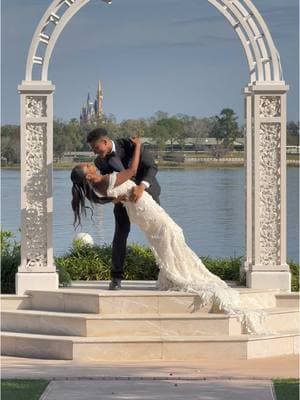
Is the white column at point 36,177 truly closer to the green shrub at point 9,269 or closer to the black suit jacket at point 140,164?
the green shrub at point 9,269

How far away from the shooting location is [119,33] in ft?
70.4

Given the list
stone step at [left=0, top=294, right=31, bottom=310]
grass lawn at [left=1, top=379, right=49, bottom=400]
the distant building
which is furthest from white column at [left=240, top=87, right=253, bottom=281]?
the distant building

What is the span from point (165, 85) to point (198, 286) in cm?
1144

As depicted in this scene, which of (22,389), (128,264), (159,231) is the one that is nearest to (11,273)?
(128,264)

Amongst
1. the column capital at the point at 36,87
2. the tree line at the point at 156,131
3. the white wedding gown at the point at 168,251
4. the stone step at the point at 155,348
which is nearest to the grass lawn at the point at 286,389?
the stone step at the point at 155,348

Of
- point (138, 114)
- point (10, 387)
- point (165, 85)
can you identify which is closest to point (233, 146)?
point (138, 114)

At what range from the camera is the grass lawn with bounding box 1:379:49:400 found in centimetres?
715

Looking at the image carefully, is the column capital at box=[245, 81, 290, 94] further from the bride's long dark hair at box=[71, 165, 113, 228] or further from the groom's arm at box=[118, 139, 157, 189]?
the bride's long dark hair at box=[71, 165, 113, 228]

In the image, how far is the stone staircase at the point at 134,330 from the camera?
346 inches

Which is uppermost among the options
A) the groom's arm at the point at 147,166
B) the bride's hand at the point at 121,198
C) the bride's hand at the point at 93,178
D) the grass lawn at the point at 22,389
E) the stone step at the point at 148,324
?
the groom's arm at the point at 147,166

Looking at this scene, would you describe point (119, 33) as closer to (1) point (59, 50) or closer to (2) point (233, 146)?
(1) point (59, 50)

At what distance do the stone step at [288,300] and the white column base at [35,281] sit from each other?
1.96 metres

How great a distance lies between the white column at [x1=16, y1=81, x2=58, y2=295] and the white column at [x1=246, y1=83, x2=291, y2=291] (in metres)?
1.84

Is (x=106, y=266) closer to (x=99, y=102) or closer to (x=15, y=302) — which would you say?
(x=15, y=302)
